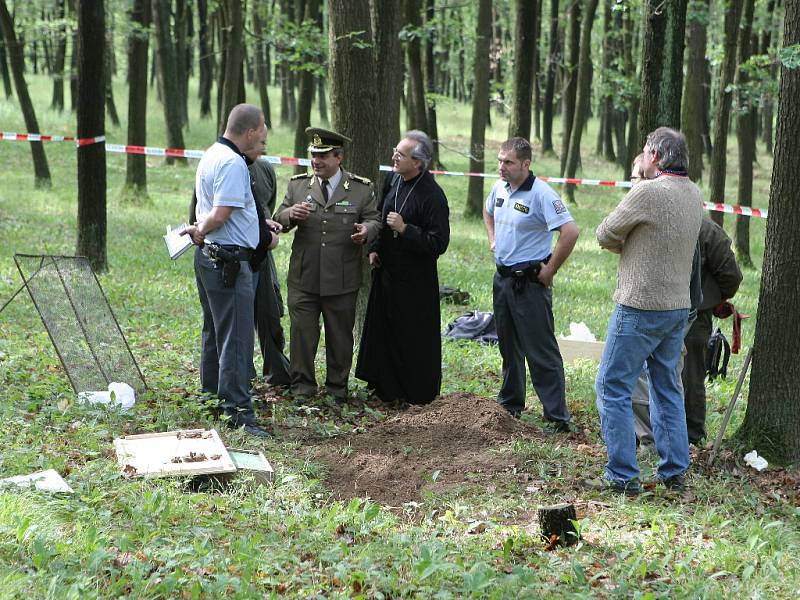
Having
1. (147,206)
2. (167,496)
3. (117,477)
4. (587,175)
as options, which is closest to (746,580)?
(167,496)

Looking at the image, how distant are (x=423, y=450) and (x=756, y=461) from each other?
86.3 inches

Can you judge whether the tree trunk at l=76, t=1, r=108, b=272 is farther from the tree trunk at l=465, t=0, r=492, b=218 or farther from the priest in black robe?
the tree trunk at l=465, t=0, r=492, b=218

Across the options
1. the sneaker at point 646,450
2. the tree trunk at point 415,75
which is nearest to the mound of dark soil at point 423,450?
the sneaker at point 646,450

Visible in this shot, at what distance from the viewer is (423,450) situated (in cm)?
657

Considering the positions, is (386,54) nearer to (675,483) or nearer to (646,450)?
(646,450)

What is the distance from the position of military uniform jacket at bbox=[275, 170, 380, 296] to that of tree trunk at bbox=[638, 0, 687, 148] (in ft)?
8.10

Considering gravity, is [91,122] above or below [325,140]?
above

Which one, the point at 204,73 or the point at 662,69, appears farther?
the point at 204,73

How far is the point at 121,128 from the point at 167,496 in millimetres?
29882

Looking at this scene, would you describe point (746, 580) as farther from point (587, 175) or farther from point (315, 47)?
point (587, 175)

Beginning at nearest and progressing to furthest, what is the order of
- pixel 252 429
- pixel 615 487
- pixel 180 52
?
1. pixel 615 487
2. pixel 252 429
3. pixel 180 52

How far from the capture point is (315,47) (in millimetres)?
16969

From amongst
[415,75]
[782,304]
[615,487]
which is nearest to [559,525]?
[615,487]

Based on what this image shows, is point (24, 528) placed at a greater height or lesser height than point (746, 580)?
greater
